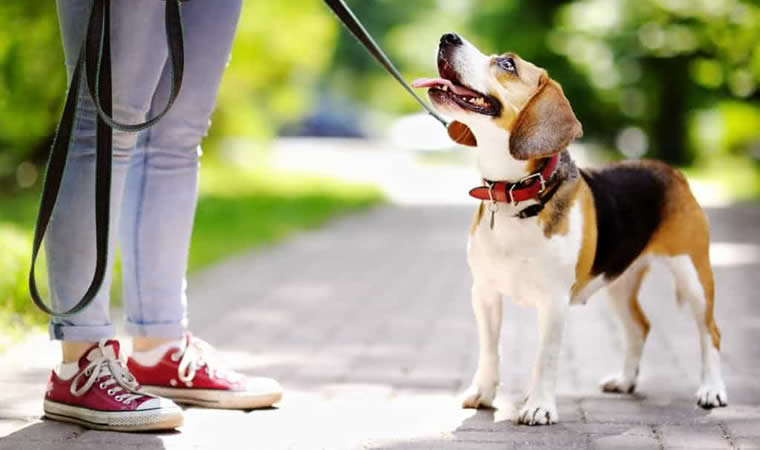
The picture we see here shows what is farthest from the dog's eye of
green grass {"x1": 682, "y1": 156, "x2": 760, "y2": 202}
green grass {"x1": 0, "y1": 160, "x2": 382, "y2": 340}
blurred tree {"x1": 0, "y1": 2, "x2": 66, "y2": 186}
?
green grass {"x1": 682, "y1": 156, "x2": 760, "y2": 202}

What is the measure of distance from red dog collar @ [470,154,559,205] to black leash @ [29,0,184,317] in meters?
1.18

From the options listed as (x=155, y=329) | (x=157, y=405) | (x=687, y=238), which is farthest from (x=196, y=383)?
(x=687, y=238)

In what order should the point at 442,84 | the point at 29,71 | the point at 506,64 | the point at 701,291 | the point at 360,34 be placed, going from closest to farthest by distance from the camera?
the point at 442,84 → the point at 506,64 → the point at 360,34 → the point at 701,291 → the point at 29,71

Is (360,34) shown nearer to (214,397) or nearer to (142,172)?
(142,172)

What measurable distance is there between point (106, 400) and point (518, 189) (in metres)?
1.60

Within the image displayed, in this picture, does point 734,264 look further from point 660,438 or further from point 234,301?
point 660,438

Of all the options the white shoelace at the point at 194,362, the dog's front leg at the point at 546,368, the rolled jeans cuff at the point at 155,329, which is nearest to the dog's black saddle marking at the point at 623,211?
the dog's front leg at the point at 546,368

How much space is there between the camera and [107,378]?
371cm

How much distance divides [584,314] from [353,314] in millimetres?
1454

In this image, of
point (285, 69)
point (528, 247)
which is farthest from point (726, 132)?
point (528, 247)

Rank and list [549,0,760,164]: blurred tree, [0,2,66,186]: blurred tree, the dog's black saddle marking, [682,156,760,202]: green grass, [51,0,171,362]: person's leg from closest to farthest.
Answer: [51,0,171,362]: person's leg
the dog's black saddle marking
[0,2,66,186]: blurred tree
[549,0,760,164]: blurred tree
[682,156,760,202]: green grass

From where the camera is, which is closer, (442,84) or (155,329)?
(442,84)

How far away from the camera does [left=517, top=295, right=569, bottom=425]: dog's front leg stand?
394 cm

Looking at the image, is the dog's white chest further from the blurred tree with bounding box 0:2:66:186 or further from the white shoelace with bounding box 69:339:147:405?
the blurred tree with bounding box 0:2:66:186
